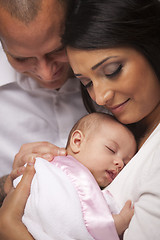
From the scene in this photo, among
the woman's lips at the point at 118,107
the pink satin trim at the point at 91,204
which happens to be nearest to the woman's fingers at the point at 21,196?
the pink satin trim at the point at 91,204

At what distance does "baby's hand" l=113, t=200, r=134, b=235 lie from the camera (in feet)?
4.52

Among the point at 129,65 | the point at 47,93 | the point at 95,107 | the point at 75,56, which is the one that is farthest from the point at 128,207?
the point at 47,93

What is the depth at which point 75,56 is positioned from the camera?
153 cm

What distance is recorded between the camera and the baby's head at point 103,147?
5.23 feet

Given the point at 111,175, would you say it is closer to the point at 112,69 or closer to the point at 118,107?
the point at 118,107

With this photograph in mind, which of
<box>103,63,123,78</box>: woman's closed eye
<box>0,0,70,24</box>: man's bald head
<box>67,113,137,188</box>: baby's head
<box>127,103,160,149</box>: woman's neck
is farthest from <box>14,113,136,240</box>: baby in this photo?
<box>0,0,70,24</box>: man's bald head

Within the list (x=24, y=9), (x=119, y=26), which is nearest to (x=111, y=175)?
(x=119, y=26)

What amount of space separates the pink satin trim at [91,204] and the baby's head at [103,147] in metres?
0.08

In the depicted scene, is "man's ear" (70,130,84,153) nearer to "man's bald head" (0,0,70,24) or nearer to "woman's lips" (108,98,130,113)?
"woman's lips" (108,98,130,113)

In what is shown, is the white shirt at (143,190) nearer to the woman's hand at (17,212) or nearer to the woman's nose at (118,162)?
the woman's nose at (118,162)

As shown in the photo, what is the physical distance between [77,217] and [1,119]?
3.25 ft

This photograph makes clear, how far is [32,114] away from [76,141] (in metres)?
0.57

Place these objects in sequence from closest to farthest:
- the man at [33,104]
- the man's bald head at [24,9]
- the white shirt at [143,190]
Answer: the white shirt at [143,190]
the man's bald head at [24,9]
the man at [33,104]

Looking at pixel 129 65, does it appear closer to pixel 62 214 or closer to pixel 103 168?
pixel 103 168
